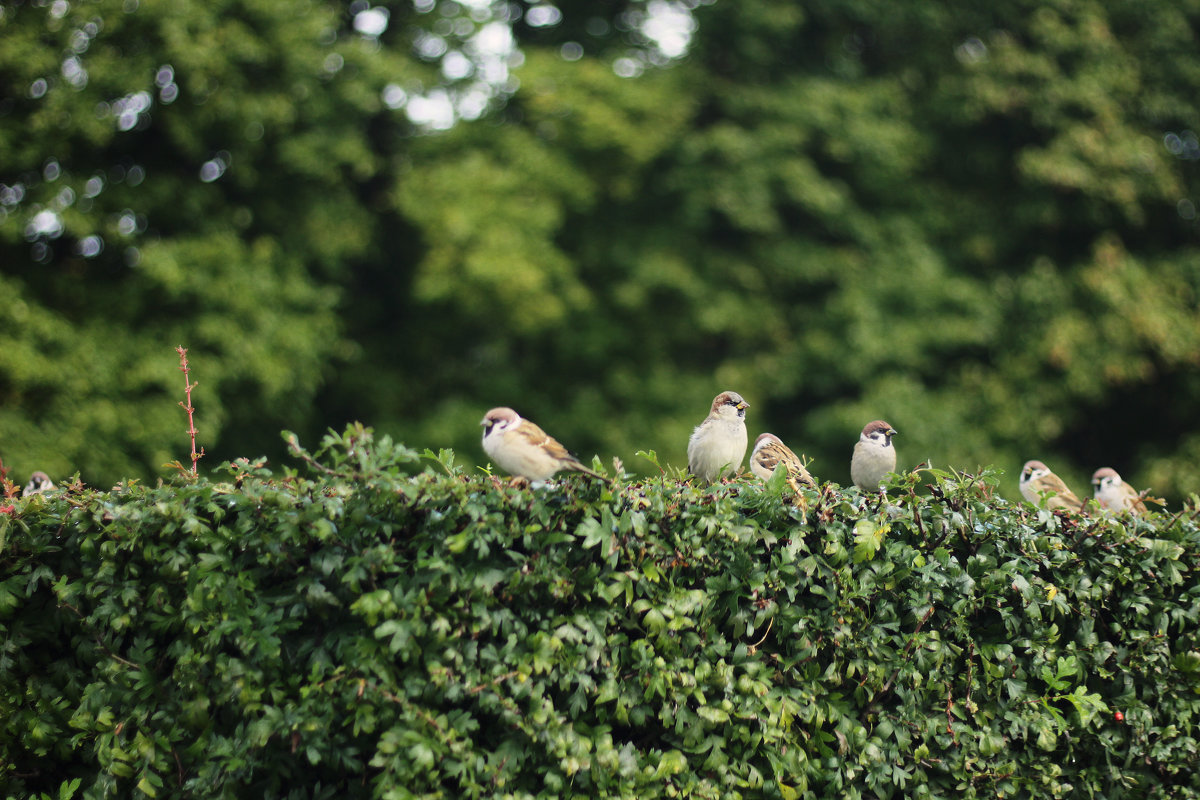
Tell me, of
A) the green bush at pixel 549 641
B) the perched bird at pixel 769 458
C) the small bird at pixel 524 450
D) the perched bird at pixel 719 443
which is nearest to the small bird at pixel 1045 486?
the perched bird at pixel 769 458

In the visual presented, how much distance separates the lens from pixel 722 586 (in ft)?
13.6

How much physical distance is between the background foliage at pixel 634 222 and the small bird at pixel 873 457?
916 cm

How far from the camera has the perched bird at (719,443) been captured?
5828 mm

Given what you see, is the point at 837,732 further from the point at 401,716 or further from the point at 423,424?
the point at 423,424

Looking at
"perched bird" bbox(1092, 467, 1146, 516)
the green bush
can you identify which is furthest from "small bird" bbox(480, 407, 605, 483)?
"perched bird" bbox(1092, 467, 1146, 516)

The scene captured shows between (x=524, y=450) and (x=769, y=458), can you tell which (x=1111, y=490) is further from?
(x=524, y=450)

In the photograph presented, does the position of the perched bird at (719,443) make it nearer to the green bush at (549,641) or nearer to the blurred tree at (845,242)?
the green bush at (549,641)

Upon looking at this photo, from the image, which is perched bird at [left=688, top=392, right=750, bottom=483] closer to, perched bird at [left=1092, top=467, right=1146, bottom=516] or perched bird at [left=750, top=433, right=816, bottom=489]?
perched bird at [left=750, top=433, right=816, bottom=489]

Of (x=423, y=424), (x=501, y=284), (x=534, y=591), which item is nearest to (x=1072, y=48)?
(x=501, y=284)

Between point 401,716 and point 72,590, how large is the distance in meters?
1.49

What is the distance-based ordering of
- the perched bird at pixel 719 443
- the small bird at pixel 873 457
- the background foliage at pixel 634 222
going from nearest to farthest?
the perched bird at pixel 719 443, the small bird at pixel 873 457, the background foliage at pixel 634 222

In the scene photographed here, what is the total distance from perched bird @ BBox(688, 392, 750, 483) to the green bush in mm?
1355

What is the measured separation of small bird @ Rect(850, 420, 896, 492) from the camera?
21.2ft

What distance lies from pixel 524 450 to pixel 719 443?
1.57 m
